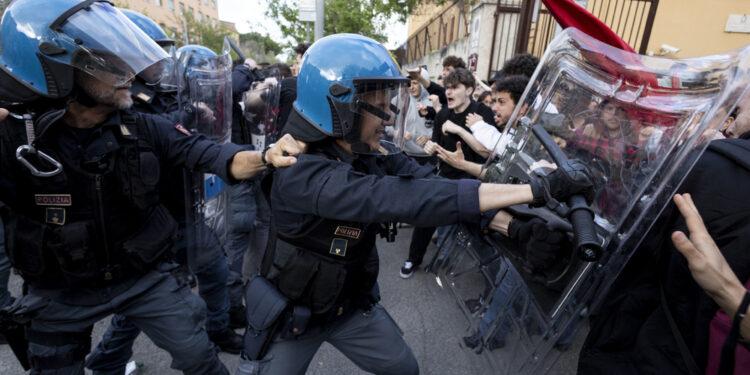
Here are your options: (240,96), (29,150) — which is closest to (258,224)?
(240,96)

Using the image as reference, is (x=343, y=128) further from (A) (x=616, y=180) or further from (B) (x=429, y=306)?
(B) (x=429, y=306)

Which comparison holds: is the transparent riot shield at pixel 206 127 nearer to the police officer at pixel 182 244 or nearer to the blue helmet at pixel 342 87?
the police officer at pixel 182 244

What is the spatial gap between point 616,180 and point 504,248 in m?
0.41

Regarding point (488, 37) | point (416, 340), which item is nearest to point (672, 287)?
point (416, 340)

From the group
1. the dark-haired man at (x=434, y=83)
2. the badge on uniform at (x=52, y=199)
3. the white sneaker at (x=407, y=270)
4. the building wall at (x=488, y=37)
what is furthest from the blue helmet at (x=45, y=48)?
the building wall at (x=488, y=37)

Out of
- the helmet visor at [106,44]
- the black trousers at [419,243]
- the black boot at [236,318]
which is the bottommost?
the black boot at [236,318]

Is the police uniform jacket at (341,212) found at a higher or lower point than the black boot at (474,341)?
higher

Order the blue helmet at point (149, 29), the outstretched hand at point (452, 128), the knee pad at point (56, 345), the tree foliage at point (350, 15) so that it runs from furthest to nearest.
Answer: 1. the tree foliage at point (350, 15)
2. the outstretched hand at point (452, 128)
3. the blue helmet at point (149, 29)
4. the knee pad at point (56, 345)

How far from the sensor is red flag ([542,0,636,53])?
A: 1405 mm

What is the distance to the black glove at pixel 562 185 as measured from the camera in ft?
3.56

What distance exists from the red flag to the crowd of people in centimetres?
31

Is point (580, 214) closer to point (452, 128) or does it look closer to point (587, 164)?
point (587, 164)

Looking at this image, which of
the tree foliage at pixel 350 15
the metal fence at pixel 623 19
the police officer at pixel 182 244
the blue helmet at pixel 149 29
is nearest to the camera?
the police officer at pixel 182 244

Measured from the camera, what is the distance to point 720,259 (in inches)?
38.5
